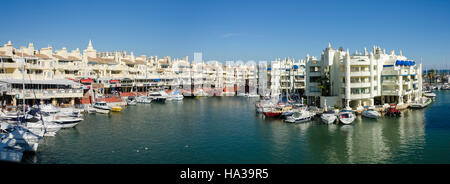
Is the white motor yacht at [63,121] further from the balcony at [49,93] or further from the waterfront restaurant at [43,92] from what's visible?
the balcony at [49,93]

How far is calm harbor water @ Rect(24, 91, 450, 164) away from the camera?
20.5 m

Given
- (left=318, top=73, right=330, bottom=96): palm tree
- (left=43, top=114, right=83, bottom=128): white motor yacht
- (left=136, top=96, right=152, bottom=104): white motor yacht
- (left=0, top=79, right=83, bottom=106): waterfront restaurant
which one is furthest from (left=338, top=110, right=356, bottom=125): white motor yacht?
(left=136, top=96, right=152, bottom=104): white motor yacht

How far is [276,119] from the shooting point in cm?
3644

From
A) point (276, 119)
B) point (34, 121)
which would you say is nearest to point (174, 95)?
point (276, 119)

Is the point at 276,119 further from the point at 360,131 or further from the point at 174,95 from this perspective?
the point at 174,95

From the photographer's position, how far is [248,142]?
82.4 feet

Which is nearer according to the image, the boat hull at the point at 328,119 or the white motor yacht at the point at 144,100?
the boat hull at the point at 328,119

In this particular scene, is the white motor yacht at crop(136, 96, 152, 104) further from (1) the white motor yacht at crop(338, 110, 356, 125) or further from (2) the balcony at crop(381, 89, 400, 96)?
(2) the balcony at crop(381, 89, 400, 96)

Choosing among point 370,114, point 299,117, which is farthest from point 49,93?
point 370,114

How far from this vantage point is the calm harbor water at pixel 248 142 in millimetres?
20531

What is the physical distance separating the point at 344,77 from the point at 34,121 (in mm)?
34551

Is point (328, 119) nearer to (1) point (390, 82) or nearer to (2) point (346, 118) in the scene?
(2) point (346, 118)

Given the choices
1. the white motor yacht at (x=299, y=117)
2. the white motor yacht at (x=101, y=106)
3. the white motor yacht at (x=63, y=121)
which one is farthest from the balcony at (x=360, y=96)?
the white motor yacht at (x=63, y=121)
